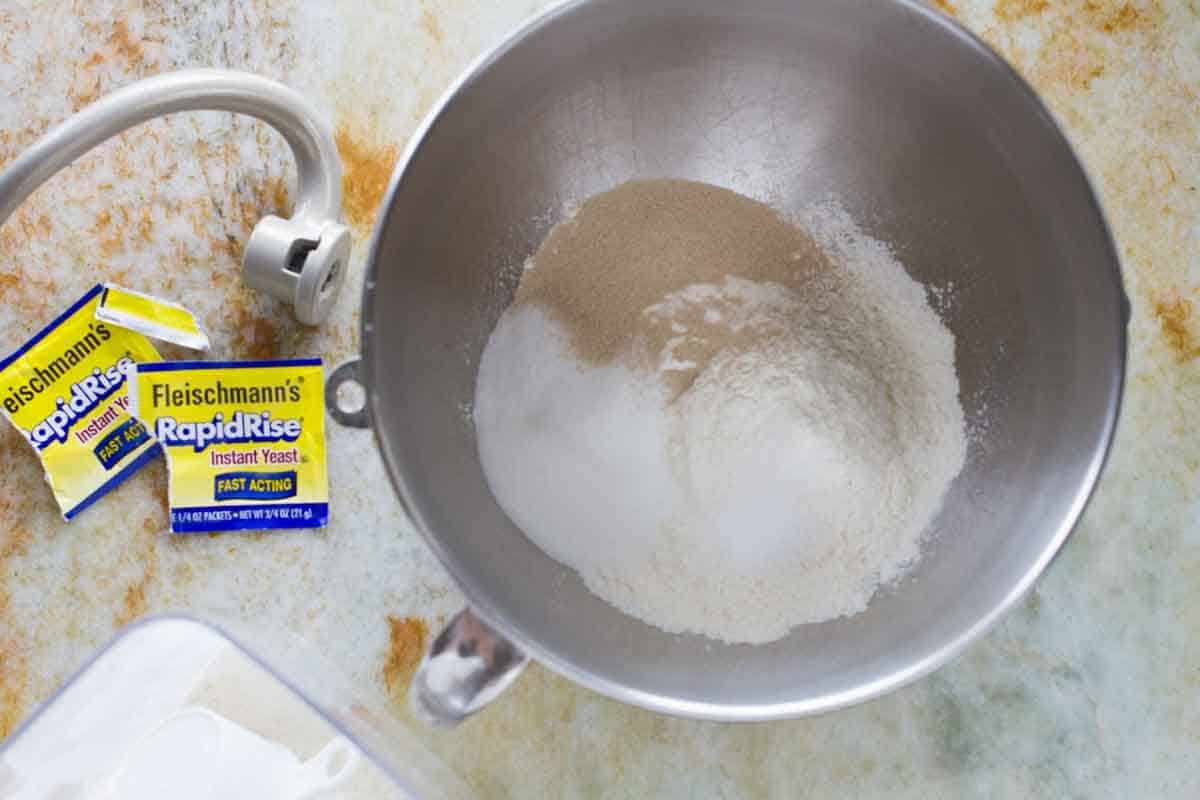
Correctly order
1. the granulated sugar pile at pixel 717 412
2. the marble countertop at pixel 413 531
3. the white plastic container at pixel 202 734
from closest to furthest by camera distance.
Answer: the white plastic container at pixel 202 734 → the granulated sugar pile at pixel 717 412 → the marble countertop at pixel 413 531

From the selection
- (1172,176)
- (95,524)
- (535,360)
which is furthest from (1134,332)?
(95,524)

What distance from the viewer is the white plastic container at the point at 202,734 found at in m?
0.74

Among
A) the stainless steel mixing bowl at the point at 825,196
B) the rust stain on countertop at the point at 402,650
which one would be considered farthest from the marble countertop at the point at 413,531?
the stainless steel mixing bowl at the point at 825,196

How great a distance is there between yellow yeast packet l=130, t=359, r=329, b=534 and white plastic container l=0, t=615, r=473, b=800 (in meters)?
0.10

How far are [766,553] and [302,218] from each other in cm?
44

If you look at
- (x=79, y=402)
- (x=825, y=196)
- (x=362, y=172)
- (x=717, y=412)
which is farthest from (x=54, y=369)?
(x=825, y=196)

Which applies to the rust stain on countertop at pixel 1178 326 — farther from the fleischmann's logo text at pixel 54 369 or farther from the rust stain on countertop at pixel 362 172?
the fleischmann's logo text at pixel 54 369

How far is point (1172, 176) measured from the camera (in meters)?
0.98

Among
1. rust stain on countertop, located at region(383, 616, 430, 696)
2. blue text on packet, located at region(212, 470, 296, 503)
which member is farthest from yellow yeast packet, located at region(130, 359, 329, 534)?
rust stain on countertop, located at region(383, 616, 430, 696)

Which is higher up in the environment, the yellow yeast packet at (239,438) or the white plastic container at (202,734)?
the yellow yeast packet at (239,438)

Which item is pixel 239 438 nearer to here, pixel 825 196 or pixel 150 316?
pixel 150 316

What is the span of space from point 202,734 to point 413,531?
25 cm

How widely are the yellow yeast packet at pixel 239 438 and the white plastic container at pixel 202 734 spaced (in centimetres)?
10

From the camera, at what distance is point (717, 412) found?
862 millimetres
